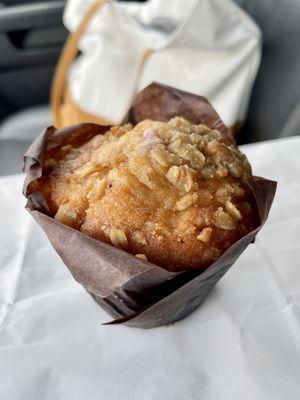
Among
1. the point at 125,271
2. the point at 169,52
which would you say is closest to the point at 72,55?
the point at 169,52

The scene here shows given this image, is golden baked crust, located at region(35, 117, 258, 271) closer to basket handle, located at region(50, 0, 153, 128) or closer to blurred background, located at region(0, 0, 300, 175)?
blurred background, located at region(0, 0, 300, 175)

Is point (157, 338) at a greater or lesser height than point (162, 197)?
lesser

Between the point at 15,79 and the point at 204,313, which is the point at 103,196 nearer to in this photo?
the point at 204,313

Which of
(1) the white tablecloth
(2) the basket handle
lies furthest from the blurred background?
(1) the white tablecloth

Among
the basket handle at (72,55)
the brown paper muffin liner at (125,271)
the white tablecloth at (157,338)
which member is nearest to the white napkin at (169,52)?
the basket handle at (72,55)

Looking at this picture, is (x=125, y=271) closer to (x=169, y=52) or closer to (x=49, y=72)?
(x=169, y=52)

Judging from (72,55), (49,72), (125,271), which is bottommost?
(49,72)
